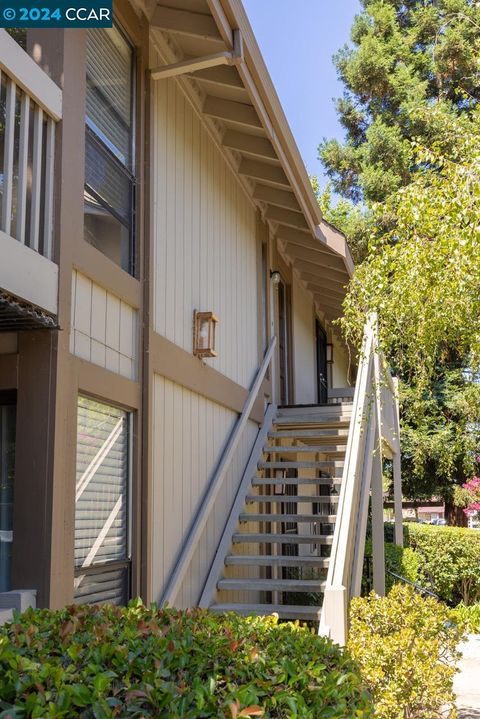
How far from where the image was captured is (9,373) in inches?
174

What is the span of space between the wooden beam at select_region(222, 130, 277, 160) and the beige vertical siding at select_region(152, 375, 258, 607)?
8.96 feet

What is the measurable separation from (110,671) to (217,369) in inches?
227

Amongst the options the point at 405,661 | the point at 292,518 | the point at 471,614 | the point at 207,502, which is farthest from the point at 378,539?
the point at 405,661

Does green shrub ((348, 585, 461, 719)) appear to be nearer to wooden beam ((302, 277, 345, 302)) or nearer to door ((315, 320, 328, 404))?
wooden beam ((302, 277, 345, 302))

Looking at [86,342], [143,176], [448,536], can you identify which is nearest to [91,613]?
[86,342]

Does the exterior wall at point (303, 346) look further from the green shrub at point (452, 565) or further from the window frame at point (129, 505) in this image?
the window frame at point (129, 505)

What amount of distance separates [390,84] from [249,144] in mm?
16138

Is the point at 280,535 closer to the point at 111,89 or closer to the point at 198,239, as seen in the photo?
the point at 198,239

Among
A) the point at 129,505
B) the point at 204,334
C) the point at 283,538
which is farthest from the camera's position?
the point at 283,538

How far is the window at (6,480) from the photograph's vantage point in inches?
170

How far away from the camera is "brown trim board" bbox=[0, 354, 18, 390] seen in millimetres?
4402

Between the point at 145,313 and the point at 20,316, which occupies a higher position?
the point at 145,313

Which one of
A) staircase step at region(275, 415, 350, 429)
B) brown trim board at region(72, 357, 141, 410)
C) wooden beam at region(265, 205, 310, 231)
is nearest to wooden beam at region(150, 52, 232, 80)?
brown trim board at region(72, 357, 141, 410)

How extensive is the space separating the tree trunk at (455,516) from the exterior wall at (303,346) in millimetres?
8072
